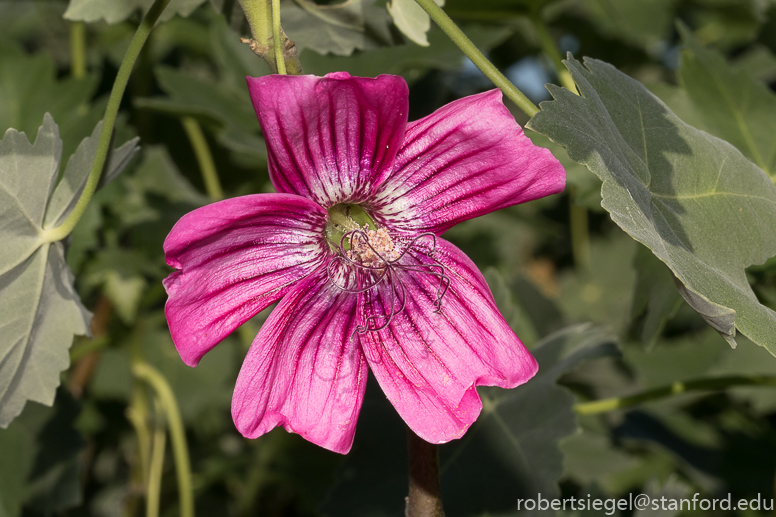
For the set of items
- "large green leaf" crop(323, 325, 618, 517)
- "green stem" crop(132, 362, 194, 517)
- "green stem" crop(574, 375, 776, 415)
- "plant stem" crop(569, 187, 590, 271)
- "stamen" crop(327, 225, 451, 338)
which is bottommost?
"plant stem" crop(569, 187, 590, 271)

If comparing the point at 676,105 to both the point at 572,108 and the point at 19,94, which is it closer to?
the point at 572,108

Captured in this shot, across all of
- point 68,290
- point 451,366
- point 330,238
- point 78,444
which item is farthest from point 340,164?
point 78,444

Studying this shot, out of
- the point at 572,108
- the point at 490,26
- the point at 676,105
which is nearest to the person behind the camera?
the point at 572,108

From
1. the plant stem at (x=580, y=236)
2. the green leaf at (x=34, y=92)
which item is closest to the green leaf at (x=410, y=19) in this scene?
the green leaf at (x=34, y=92)

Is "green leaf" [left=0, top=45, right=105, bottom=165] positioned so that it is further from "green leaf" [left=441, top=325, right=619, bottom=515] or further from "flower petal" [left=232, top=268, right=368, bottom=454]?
"green leaf" [left=441, top=325, right=619, bottom=515]

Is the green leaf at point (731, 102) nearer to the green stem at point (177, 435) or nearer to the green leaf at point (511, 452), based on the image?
the green leaf at point (511, 452)


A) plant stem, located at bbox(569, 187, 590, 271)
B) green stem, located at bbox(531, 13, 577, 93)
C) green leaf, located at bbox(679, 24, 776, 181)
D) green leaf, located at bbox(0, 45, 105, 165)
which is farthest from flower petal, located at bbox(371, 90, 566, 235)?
plant stem, located at bbox(569, 187, 590, 271)

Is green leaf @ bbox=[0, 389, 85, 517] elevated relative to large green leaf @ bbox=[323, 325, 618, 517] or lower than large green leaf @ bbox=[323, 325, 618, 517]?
lower
